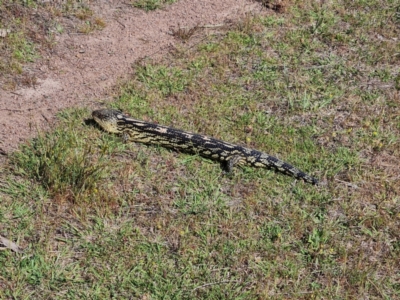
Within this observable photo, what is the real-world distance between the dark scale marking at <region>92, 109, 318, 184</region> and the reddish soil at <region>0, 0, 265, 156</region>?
33.8 inches

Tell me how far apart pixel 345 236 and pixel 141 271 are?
2.66 metres

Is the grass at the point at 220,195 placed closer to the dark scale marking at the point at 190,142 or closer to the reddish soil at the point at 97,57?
the dark scale marking at the point at 190,142

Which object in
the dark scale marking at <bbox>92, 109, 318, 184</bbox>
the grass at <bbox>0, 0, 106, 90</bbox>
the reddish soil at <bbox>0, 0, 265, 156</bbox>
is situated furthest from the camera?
the grass at <bbox>0, 0, 106, 90</bbox>

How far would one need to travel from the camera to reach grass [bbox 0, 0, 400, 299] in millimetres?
6184

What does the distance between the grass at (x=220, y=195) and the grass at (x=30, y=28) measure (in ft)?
4.86

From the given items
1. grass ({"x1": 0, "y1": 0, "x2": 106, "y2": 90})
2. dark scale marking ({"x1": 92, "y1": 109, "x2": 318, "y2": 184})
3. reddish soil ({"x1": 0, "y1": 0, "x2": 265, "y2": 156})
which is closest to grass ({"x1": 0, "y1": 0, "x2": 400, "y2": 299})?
dark scale marking ({"x1": 92, "y1": 109, "x2": 318, "y2": 184})

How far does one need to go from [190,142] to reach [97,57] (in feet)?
10.1

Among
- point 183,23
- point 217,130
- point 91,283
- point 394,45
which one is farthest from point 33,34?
point 394,45

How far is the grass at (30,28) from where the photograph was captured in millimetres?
9125

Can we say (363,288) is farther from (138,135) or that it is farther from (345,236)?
(138,135)

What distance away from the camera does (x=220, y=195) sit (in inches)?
289

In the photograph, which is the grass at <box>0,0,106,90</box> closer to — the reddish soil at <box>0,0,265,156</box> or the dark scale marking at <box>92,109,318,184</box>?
the reddish soil at <box>0,0,265,156</box>

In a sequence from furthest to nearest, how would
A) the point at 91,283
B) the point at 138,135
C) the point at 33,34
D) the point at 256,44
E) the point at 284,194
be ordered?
the point at 256,44, the point at 33,34, the point at 138,135, the point at 284,194, the point at 91,283

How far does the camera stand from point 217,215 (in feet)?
23.0
